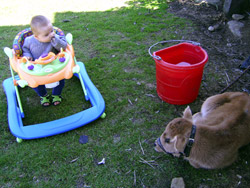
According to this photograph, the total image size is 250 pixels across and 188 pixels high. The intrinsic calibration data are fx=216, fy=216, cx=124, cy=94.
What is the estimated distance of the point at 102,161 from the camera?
2621 millimetres

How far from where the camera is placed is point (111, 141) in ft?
9.36

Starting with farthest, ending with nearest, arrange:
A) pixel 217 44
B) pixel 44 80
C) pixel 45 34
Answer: pixel 217 44 < pixel 45 34 < pixel 44 80

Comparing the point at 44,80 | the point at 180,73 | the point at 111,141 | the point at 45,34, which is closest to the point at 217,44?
the point at 180,73

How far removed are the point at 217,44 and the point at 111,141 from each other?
319 cm

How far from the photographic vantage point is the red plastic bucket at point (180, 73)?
9.33 ft

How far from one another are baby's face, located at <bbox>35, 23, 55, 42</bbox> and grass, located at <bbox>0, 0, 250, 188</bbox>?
0.98 metres

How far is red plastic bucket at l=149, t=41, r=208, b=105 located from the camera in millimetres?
2843

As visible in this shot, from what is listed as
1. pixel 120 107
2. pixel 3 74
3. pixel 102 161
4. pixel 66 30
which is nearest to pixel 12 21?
pixel 66 30

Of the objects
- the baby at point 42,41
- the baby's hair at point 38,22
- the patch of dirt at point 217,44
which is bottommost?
the patch of dirt at point 217,44

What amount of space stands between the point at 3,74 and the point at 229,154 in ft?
13.3

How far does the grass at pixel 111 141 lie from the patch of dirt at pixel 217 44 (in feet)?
1.92

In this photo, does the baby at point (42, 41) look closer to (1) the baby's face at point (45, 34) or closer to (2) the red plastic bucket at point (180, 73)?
(1) the baby's face at point (45, 34)

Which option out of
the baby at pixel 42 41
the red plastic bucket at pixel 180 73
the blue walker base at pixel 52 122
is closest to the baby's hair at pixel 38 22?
the baby at pixel 42 41

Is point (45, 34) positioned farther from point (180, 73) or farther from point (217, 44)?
point (217, 44)
